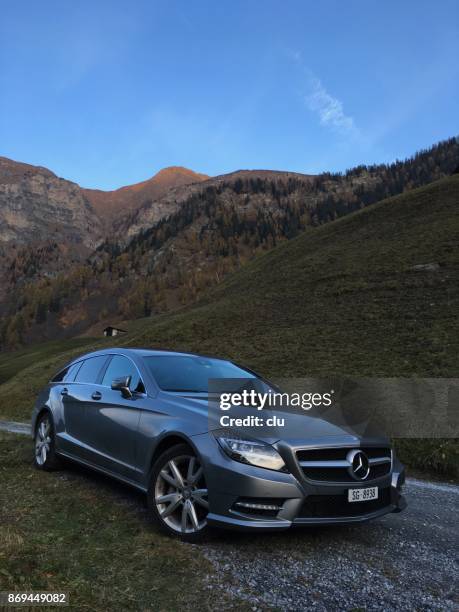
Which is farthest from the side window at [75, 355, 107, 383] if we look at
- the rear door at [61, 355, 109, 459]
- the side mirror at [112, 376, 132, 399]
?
the side mirror at [112, 376, 132, 399]

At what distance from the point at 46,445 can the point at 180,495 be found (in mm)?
3449

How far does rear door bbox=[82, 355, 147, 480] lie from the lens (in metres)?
5.23

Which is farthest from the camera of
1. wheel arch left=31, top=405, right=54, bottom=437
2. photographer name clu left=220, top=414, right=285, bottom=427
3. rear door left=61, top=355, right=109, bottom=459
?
wheel arch left=31, top=405, right=54, bottom=437

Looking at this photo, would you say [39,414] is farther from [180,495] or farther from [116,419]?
[180,495]

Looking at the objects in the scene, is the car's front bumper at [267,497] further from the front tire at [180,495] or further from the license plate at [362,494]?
the front tire at [180,495]

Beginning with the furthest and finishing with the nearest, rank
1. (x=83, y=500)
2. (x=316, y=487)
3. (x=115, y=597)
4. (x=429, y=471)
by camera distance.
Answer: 1. (x=429, y=471)
2. (x=83, y=500)
3. (x=316, y=487)
4. (x=115, y=597)

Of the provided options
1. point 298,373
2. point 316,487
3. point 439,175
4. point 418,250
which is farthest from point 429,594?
point 439,175

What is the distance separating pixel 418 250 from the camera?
35.2m

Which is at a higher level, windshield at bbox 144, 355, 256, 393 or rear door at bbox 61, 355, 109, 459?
windshield at bbox 144, 355, 256, 393

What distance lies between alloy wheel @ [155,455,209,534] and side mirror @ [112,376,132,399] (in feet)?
3.45

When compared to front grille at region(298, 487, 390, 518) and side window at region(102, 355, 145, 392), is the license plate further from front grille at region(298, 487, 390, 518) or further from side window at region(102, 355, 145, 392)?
side window at region(102, 355, 145, 392)

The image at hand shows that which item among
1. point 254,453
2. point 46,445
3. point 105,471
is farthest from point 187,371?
point 46,445

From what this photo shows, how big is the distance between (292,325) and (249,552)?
2495 cm

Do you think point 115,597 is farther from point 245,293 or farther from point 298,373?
point 245,293
